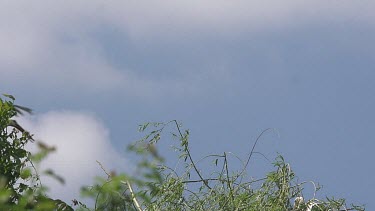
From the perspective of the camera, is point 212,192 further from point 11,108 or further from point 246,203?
point 11,108

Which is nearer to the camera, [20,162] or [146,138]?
[146,138]

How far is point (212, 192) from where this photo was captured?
6.32 m

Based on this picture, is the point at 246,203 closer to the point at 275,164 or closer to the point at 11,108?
the point at 275,164

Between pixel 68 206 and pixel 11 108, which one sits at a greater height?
pixel 11 108

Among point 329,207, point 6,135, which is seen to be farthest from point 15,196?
point 329,207

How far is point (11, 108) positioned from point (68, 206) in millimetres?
1415

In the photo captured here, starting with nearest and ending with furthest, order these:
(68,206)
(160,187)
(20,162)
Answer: (160,187) < (68,206) < (20,162)

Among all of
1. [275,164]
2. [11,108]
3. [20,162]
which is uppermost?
[11,108]

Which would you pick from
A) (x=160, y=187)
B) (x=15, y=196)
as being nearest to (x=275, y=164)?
(x=160, y=187)

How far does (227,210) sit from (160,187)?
65 centimetres

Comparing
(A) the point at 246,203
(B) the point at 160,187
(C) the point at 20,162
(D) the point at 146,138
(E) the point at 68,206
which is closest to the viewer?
(A) the point at 246,203

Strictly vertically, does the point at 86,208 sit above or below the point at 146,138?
below

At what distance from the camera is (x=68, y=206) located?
24.6ft

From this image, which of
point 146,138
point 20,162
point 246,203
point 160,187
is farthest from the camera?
point 20,162
